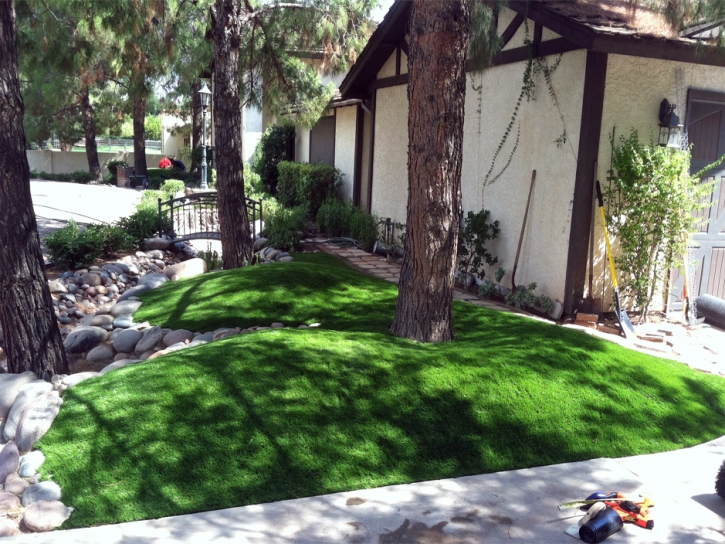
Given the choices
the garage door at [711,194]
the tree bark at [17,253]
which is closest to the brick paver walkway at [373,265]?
the garage door at [711,194]

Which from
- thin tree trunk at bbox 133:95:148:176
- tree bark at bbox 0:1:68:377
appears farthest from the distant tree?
thin tree trunk at bbox 133:95:148:176

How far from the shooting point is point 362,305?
7.20 m

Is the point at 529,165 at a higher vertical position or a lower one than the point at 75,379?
higher

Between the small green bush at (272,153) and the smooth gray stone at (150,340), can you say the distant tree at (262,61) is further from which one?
the small green bush at (272,153)

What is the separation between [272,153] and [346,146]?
581 centimetres

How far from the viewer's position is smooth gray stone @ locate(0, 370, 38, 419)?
186 inches

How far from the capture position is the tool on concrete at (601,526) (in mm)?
3359

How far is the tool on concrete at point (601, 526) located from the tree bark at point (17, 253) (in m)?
4.24

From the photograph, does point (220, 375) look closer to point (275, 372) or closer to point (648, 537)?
point (275, 372)

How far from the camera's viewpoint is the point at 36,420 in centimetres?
426

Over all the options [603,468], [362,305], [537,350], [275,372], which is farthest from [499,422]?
[362,305]

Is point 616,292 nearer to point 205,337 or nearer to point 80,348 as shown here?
point 205,337

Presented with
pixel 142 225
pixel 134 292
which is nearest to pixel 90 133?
pixel 142 225

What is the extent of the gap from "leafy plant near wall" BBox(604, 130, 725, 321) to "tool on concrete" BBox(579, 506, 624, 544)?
466 centimetres
